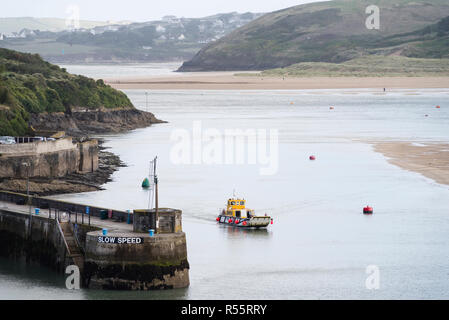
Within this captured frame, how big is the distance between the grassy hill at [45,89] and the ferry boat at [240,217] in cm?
3855

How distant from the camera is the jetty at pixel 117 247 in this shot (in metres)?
36.7

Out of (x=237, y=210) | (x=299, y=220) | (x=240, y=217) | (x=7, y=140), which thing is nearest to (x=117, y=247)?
(x=240, y=217)

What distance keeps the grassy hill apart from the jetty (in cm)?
4846

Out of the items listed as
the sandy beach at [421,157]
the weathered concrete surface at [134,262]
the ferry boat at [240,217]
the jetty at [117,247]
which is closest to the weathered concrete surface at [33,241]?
the jetty at [117,247]

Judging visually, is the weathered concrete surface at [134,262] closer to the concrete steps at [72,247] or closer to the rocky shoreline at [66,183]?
the concrete steps at [72,247]

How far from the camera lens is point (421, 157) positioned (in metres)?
A: 87.3

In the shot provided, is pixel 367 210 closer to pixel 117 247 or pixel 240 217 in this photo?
pixel 240 217

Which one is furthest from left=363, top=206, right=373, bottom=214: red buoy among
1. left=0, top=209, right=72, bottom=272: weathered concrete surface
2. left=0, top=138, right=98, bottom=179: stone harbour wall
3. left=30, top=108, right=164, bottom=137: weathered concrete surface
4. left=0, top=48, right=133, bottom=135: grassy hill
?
left=30, top=108, right=164, bottom=137: weathered concrete surface

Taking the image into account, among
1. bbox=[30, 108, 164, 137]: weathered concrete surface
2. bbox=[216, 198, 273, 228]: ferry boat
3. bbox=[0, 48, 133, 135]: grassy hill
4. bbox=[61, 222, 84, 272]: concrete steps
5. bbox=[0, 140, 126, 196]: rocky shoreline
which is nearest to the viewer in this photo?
bbox=[61, 222, 84, 272]: concrete steps

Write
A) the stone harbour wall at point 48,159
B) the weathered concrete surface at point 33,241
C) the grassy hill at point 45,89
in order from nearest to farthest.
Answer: the weathered concrete surface at point 33,241, the stone harbour wall at point 48,159, the grassy hill at point 45,89

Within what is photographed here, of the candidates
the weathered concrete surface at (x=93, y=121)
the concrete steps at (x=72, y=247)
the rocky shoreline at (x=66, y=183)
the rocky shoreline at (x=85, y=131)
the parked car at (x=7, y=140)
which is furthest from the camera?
the weathered concrete surface at (x=93, y=121)

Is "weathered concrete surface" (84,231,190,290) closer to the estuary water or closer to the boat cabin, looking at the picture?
the estuary water

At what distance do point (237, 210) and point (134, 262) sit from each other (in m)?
18.6

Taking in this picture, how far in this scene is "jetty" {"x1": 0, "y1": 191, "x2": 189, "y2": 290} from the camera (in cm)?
3669
